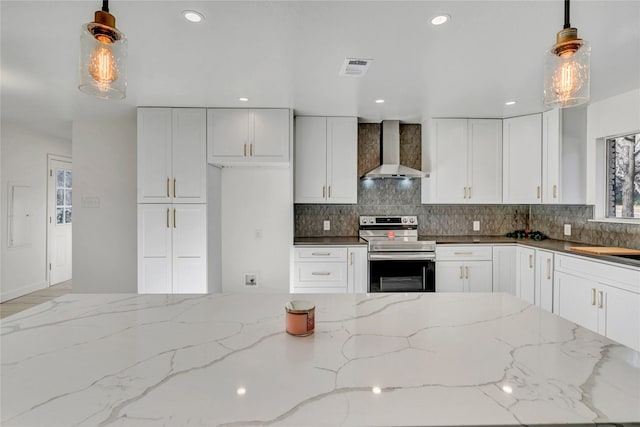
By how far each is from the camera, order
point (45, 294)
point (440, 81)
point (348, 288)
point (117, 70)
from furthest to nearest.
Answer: point (45, 294), point (348, 288), point (440, 81), point (117, 70)

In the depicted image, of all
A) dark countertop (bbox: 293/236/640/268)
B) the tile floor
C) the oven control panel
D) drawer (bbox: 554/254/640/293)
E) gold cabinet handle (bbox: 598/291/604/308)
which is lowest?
the tile floor

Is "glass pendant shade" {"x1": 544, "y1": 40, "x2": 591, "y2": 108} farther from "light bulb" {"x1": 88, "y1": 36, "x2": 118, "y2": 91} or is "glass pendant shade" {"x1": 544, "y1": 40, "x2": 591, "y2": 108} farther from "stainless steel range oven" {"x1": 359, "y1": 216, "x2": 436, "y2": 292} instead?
"stainless steel range oven" {"x1": 359, "y1": 216, "x2": 436, "y2": 292}

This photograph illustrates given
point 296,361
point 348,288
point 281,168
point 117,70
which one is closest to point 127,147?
point 281,168

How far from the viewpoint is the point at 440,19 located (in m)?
1.87

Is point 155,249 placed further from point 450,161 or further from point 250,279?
point 450,161

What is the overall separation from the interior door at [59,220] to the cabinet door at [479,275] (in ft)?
18.7

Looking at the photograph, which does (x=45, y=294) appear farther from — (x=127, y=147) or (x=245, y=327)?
(x=245, y=327)

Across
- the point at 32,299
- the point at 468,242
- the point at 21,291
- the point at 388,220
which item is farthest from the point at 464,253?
the point at 21,291

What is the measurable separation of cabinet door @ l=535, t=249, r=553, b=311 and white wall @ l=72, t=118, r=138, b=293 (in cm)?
430

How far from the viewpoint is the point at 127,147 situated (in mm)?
4039

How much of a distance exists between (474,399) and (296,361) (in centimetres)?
42

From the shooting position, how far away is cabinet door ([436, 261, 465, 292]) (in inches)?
143

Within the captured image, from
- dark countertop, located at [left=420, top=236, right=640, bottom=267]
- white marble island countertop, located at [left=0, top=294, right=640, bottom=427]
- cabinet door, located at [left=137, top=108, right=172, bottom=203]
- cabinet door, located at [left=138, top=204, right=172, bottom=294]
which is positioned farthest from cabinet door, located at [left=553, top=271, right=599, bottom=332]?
cabinet door, located at [left=137, top=108, right=172, bottom=203]

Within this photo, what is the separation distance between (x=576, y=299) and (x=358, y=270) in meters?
1.87
